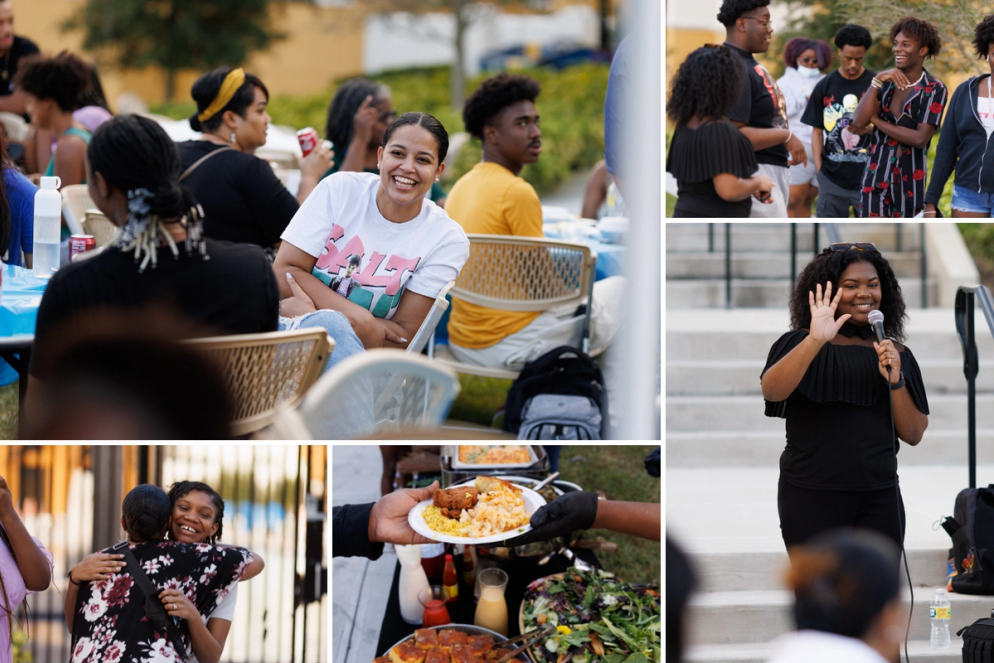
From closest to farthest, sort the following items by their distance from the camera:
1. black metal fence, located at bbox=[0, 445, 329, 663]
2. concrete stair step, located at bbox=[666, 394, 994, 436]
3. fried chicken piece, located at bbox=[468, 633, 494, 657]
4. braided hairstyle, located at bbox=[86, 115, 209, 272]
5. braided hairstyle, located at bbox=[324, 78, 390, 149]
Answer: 1. braided hairstyle, located at bbox=[86, 115, 209, 272]
2. black metal fence, located at bbox=[0, 445, 329, 663]
3. fried chicken piece, located at bbox=[468, 633, 494, 657]
4. concrete stair step, located at bbox=[666, 394, 994, 436]
5. braided hairstyle, located at bbox=[324, 78, 390, 149]

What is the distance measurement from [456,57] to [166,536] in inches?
504

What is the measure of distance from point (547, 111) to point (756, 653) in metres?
10.7

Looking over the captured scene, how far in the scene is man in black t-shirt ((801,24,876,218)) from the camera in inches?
108

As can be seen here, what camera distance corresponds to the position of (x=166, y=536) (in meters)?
2.60

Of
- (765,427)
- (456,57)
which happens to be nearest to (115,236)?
(765,427)

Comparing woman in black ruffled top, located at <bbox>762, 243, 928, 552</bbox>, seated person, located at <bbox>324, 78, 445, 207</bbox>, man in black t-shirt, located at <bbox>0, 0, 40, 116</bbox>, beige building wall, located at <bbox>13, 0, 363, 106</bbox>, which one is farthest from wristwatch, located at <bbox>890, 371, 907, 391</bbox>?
beige building wall, located at <bbox>13, 0, 363, 106</bbox>

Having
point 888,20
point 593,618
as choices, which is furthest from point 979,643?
point 888,20

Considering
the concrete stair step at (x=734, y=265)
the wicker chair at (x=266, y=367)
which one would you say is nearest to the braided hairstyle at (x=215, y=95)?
the wicker chair at (x=266, y=367)

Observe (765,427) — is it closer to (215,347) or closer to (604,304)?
(604,304)

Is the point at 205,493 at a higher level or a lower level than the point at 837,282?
lower

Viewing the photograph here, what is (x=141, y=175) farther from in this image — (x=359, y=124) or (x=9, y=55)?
(x=9, y=55)

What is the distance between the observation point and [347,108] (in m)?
4.38

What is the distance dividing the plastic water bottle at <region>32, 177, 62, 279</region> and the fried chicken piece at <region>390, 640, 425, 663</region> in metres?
1.62

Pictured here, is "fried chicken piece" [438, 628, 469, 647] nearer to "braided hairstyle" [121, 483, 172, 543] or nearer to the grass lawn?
the grass lawn
